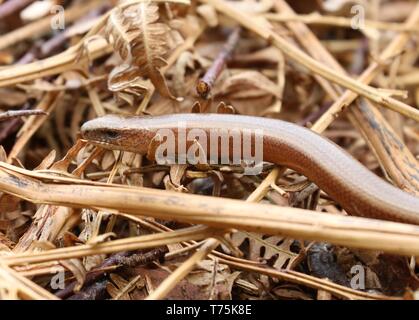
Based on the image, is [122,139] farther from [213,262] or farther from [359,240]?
[359,240]

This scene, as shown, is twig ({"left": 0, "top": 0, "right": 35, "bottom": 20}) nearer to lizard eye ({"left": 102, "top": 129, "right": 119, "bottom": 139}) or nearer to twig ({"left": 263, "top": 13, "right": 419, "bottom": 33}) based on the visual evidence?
lizard eye ({"left": 102, "top": 129, "right": 119, "bottom": 139})

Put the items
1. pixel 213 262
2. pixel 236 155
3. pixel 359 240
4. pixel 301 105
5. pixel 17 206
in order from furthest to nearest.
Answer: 1. pixel 301 105
2. pixel 236 155
3. pixel 17 206
4. pixel 213 262
5. pixel 359 240

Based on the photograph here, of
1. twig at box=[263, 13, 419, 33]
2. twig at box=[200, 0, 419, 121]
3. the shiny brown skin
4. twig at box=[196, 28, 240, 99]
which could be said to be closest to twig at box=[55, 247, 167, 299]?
the shiny brown skin

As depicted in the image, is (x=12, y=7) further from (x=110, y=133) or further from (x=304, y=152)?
(x=304, y=152)

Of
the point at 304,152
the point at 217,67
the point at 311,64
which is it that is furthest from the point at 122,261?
the point at 311,64

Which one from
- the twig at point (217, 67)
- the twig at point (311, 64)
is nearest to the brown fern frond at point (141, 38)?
the twig at point (217, 67)

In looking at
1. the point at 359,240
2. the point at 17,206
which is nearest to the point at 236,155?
the point at 359,240
